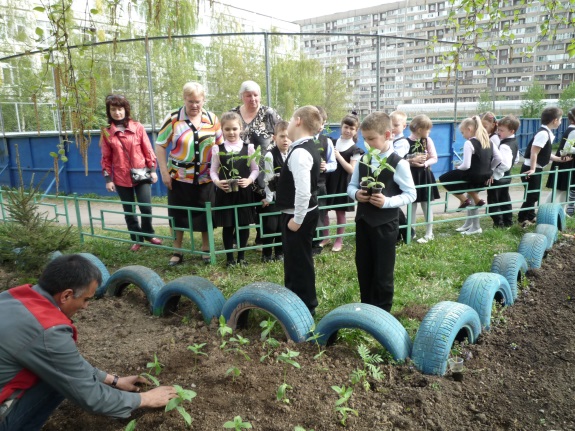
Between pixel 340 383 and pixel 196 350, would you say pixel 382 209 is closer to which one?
pixel 340 383

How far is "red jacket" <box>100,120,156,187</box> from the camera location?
5.80 metres

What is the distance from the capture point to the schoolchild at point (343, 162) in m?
5.72

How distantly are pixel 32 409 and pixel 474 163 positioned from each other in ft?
19.1

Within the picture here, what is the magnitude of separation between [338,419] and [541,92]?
34.7m

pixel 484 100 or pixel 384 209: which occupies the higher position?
pixel 484 100

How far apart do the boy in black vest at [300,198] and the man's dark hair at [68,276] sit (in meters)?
1.59

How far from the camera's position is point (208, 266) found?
520 centimetres

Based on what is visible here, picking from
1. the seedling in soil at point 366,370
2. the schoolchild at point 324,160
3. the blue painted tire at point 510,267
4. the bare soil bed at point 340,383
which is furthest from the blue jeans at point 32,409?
the blue painted tire at point 510,267

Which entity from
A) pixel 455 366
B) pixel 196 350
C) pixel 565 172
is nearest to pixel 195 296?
pixel 196 350

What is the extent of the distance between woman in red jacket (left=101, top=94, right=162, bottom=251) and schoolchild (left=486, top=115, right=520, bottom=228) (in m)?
4.62

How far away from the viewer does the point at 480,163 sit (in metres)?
6.34

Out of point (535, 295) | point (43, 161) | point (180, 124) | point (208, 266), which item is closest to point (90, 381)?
point (208, 266)

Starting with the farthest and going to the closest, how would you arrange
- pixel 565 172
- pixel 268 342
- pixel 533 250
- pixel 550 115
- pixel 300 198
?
pixel 565 172
pixel 550 115
pixel 533 250
pixel 300 198
pixel 268 342

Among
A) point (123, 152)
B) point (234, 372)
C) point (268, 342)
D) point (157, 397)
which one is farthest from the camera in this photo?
point (123, 152)
